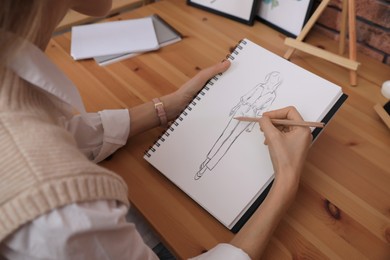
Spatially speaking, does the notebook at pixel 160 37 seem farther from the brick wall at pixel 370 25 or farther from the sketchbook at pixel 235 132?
the brick wall at pixel 370 25

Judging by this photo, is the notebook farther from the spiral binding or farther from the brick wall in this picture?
the brick wall

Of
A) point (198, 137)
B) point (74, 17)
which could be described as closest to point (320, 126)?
point (198, 137)

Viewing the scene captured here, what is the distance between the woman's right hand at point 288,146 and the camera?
66cm

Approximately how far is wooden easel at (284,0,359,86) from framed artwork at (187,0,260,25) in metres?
0.20

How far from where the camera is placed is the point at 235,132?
2.49ft

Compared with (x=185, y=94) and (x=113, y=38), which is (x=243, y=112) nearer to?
(x=185, y=94)

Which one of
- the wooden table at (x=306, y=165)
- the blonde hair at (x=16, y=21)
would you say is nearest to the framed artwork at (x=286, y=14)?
the wooden table at (x=306, y=165)

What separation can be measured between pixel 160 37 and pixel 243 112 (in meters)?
0.49

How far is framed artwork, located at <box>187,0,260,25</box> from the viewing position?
1155 millimetres

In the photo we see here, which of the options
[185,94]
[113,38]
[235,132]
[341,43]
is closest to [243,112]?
[235,132]

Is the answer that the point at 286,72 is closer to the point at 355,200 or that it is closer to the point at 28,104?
the point at 355,200

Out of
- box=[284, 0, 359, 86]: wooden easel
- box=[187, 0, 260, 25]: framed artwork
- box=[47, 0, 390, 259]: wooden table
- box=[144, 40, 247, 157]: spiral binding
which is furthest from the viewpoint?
box=[187, 0, 260, 25]: framed artwork

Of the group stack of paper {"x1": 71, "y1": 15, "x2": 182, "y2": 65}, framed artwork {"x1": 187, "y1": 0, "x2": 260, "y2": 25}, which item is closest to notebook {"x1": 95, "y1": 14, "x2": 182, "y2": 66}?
stack of paper {"x1": 71, "y1": 15, "x2": 182, "y2": 65}

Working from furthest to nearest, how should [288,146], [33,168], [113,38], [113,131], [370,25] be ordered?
[113,38] → [370,25] → [113,131] → [288,146] → [33,168]
